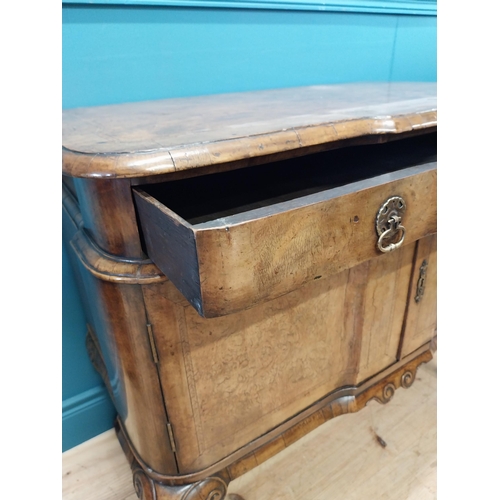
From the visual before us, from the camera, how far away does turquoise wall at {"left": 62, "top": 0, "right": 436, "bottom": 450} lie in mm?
749

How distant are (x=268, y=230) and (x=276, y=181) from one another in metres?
0.28

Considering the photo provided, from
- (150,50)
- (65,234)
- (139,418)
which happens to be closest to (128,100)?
(150,50)

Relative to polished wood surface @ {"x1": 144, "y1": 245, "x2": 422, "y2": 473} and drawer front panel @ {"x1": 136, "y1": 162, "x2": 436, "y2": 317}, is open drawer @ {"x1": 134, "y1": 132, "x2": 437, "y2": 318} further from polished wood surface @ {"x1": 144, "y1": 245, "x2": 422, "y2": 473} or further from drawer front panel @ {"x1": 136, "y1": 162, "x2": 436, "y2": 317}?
polished wood surface @ {"x1": 144, "y1": 245, "x2": 422, "y2": 473}

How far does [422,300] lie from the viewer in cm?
80

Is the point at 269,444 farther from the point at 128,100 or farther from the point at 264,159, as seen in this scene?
the point at 128,100

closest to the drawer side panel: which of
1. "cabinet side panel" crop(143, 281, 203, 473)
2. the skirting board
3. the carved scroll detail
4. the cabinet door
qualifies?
"cabinet side panel" crop(143, 281, 203, 473)

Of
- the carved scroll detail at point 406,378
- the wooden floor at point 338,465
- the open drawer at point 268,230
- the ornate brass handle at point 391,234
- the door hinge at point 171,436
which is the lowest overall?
the wooden floor at point 338,465

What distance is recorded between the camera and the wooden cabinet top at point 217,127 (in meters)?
0.41

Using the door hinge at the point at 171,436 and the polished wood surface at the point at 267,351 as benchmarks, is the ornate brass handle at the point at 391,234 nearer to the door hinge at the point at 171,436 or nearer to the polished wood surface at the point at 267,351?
the polished wood surface at the point at 267,351

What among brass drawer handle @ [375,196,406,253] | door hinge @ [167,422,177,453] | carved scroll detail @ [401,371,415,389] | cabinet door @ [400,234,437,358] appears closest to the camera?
brass drawer handle @ [375,196,406,253]

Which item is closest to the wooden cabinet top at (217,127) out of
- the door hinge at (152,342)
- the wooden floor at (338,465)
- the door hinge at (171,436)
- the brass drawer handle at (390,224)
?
the brass drawer handle at (390,224)

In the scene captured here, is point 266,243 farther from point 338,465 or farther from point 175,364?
point 338,465

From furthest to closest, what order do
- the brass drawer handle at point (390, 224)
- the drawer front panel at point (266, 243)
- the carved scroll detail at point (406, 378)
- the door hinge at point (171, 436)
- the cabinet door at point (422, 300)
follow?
the carved scroll detail at point (406, 378) < the cabinet door at point (422, 300) < the door hinge at point (171, 436) < the brass drawer handle at point (390, 224) < the drawer front panel at point (266, 243)

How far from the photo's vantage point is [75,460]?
911mm
